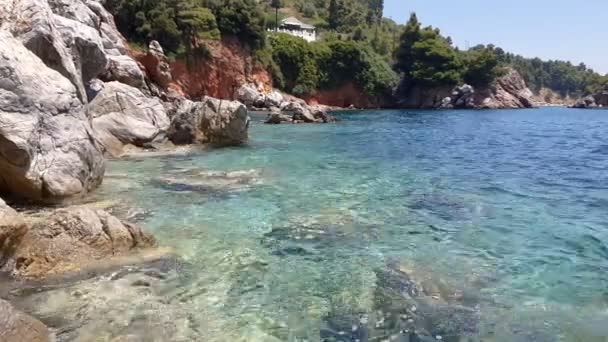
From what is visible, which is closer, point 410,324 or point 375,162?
point 410,324

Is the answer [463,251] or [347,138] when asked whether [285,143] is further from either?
[463,251]

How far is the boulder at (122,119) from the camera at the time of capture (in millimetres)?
23894

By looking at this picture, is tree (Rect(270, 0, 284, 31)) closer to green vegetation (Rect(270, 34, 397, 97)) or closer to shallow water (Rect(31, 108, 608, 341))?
green vegetation (Rect(270, 34, 397, 97))

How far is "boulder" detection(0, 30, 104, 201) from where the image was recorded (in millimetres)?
12547

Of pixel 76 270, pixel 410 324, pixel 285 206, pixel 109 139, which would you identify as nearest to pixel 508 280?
pixel 410 324

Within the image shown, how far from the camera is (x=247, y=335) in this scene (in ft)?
25.0

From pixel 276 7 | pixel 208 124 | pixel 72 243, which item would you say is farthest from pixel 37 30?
pixel 276 7

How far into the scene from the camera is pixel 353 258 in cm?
1091

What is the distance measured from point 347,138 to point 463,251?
87.8ft

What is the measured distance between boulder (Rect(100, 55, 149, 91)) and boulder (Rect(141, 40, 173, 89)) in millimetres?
28815

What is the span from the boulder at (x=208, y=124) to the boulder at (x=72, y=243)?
18317 mm

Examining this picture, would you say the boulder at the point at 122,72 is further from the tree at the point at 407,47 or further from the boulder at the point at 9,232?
the tree at the point at 407,47

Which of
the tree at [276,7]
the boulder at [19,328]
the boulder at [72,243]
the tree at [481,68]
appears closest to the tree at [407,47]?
the tree at [481,68]

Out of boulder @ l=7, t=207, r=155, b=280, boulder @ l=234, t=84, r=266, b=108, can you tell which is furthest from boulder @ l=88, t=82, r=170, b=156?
boulder @ l=234, t=84, r=266, b=108
